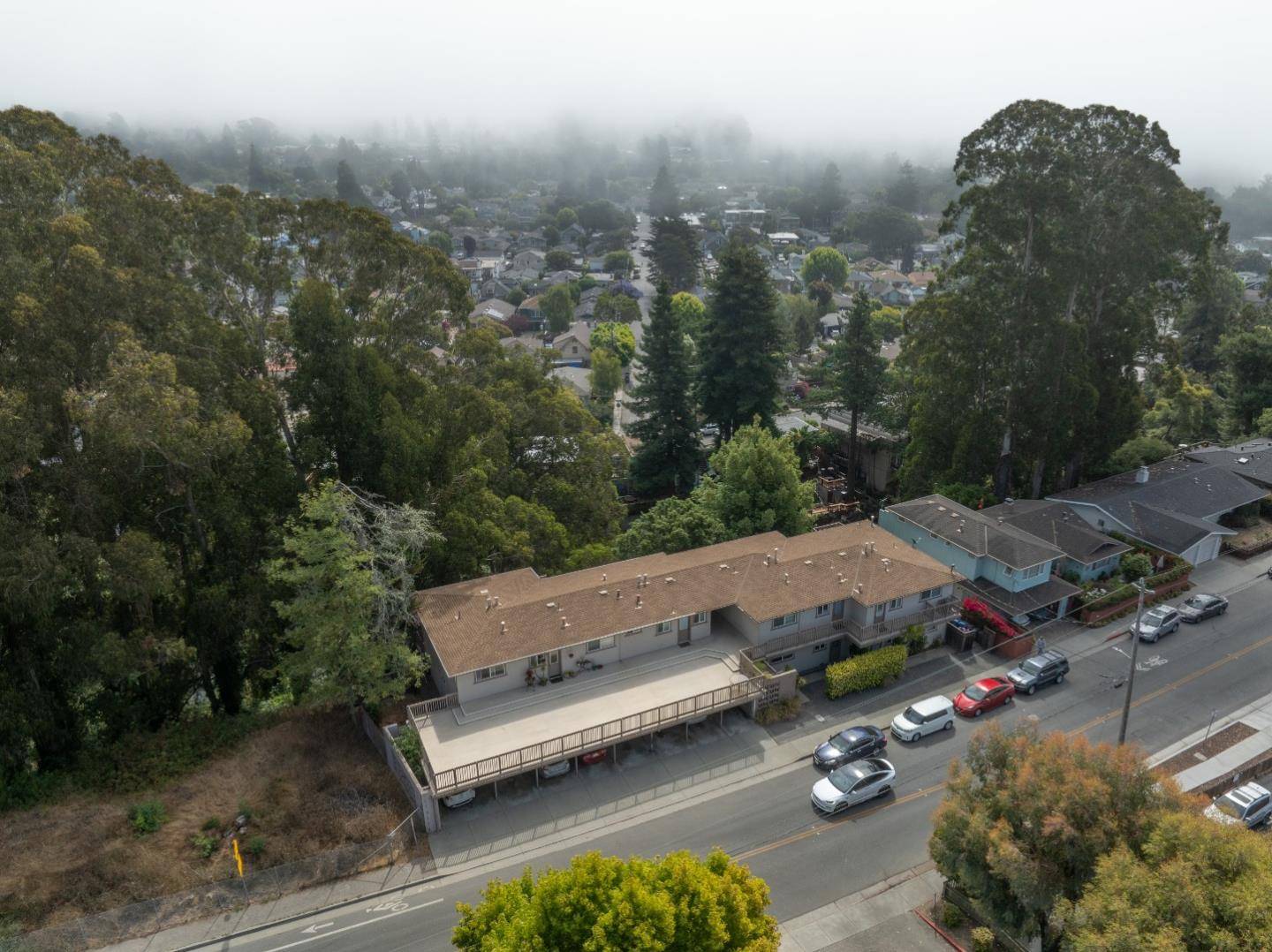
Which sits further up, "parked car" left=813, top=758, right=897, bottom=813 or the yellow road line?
"parked car" left=813, top=758, right=897, bottom=813

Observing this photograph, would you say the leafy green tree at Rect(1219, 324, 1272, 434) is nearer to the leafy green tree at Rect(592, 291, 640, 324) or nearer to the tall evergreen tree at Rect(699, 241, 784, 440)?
the tall evergreen tree at Rect(699, 241, 784, 440)

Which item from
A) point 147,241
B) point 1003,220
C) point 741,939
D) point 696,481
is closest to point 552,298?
point 696,481

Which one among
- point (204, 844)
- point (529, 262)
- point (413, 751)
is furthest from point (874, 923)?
point (529, 262)

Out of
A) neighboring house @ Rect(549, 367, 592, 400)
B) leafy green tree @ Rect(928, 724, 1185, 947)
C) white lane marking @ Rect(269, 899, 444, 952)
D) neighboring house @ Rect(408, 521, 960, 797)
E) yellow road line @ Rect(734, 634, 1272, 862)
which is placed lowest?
neighboring house @ Rect(549, 367, 592, 400)

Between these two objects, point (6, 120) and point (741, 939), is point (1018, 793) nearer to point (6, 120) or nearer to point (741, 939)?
point (741, 939)

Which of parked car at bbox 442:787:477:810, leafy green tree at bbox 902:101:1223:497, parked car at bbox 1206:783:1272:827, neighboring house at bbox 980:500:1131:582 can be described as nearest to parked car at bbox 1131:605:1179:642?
neighboring house at bbox 980:500:1131:582

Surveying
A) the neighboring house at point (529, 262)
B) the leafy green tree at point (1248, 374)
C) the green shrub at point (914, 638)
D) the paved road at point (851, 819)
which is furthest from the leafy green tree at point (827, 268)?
the green shrub at point (914, 638)

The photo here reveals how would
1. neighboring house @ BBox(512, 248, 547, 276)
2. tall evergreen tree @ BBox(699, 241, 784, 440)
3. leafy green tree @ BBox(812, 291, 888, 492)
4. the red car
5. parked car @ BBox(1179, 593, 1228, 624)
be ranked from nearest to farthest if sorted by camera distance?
the red car < parked car @ BBox(1179, 593, 1228, 624) < leafy green tree @ BBox(812, 291, 888, 492) < tall evergreen tree @ BBox(699, 241, 784, 440) < neighboring house @ BBox(512, 248, 547, 276)
